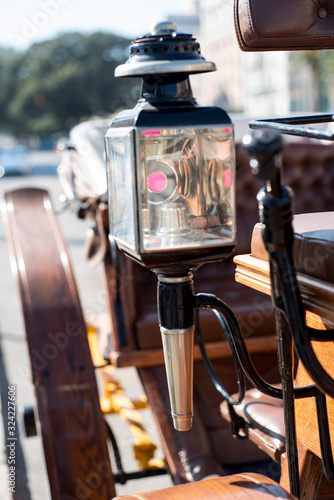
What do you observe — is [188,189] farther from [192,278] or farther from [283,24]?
[192,278]

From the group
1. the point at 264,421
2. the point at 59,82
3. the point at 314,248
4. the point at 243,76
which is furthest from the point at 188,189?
the point at 59,82

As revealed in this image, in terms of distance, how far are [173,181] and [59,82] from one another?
59.7 metres

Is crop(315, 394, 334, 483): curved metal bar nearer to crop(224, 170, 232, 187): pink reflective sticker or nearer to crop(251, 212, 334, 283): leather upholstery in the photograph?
crop(251, 212, 334, 283): leather upholstery

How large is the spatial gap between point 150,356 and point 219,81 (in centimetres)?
5582

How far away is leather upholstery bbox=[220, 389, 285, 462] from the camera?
1.46m

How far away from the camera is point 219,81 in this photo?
55.7 meters

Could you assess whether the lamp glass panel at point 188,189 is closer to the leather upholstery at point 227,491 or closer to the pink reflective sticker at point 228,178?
the pink reflective sticker at point 228,178

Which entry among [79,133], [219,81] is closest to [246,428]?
[79,133]

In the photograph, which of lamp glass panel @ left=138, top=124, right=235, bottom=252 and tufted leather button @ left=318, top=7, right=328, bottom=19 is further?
tufted leather button @ left=318, top=7, right=328, bottom=19

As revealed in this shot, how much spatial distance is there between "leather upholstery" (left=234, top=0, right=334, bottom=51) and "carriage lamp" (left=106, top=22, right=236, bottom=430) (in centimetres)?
12

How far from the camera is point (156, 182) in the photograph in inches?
37.2

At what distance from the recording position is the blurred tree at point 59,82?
56750mm

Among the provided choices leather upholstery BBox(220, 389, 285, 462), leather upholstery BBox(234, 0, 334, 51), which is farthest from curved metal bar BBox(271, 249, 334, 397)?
leather upholstery BBox(220, 389, 285, 462)

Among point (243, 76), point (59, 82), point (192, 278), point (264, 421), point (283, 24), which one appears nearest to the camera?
point (283, 24)
